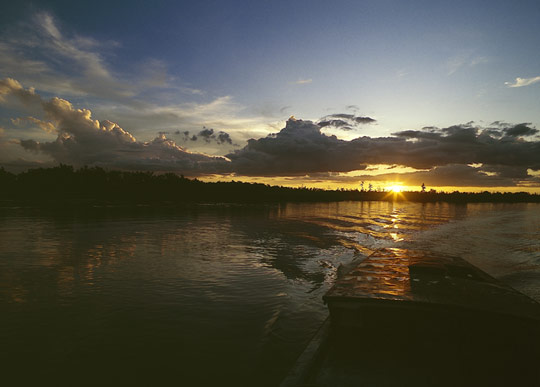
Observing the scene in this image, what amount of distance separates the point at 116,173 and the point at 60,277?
127 meters

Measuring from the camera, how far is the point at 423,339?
22.9ft

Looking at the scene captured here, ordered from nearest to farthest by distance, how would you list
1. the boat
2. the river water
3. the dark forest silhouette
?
the boat → the river water → the dark forest silhouette

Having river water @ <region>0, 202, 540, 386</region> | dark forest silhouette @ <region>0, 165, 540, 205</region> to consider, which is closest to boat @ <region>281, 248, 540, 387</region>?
river water @ <region>0, 202, 540, 386</region>

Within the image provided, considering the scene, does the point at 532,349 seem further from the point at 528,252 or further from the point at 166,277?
the point at 528,252

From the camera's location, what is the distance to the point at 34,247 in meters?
21.0

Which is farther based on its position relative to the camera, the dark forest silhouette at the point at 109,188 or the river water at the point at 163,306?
the dark forest silhouette at the point at 109,188

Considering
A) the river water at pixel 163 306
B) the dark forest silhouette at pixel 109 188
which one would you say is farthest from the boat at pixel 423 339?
the dark forest silhouette at pixel 109 188

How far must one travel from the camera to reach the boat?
6.15 m

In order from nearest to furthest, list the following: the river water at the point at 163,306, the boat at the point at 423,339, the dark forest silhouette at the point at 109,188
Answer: the boat at the point at 423,339 < the river water at the point at 163,306 < the dark forest silhouette at the point at 109,188

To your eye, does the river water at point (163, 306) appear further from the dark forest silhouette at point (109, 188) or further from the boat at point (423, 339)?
the dark forest silhouette at point (109, 188)

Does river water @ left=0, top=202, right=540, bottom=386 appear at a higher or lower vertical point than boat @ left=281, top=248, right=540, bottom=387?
lower

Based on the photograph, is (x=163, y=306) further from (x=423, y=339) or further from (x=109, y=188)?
(x=109, y=188)

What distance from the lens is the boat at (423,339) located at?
Answer: 6146 millimetres

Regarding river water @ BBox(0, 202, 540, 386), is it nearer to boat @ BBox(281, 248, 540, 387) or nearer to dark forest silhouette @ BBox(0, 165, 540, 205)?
boat @ BBox(281, 248, 540, 387)
